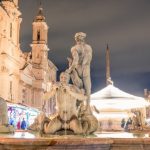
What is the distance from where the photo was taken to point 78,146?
618 cm

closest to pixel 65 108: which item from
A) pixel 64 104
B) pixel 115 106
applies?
pixel 64 104

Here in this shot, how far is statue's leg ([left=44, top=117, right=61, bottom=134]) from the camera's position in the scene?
831 centimetres

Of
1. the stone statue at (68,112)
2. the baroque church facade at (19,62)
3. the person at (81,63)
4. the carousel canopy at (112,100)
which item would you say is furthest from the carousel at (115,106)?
the baroque church facade at (19,62)

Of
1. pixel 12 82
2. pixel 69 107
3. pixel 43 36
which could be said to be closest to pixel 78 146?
pixel 69 107

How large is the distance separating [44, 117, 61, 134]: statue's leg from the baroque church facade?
26873 mm

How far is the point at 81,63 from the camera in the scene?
9.34 m

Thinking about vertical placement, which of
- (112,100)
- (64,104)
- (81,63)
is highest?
(81,63)

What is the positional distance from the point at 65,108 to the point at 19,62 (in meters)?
37.5

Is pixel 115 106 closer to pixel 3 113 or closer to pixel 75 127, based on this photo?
pixel 3 113

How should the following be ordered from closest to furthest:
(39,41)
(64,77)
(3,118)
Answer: (64,77) → (3,118) → (39,41)

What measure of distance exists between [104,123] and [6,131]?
41.0 feet

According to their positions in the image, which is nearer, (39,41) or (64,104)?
(64,104)

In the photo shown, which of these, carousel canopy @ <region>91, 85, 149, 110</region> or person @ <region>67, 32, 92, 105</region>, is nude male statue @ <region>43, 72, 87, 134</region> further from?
carousel canopy @ <region>91, 85, 149, 110</region>

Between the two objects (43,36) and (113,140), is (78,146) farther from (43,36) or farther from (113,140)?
(43,36)
